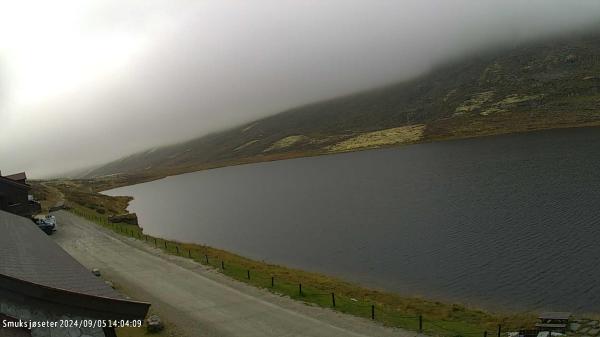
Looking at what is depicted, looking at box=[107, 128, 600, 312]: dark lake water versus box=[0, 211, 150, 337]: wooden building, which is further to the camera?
box=[107, 128, 600, 312]: dark lake water

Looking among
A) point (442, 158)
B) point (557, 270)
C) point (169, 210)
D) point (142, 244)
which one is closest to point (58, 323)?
point (557, 270)

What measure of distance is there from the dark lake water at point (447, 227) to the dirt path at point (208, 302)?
13939 millimetres

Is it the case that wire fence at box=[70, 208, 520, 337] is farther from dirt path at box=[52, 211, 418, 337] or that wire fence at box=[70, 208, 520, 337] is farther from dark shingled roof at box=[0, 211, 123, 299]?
dark shingled roof at box=[0, 211, 123, 299]

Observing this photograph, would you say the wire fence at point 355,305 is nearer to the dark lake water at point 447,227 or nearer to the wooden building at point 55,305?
the dark lake water at point 447,227

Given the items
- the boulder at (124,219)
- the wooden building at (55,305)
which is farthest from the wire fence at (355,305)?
the boulder at (124,219)

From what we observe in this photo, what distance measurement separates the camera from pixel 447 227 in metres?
62.2

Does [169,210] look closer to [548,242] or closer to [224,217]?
[224,217]

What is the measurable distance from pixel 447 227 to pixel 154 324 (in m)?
46.5

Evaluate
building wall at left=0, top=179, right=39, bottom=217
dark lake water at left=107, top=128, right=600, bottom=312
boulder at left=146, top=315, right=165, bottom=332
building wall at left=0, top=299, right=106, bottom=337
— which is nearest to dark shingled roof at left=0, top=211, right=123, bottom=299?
building wall at left=0, top=299, right=106, bottom=337

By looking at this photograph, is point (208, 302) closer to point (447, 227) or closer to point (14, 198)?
point (447, 227)

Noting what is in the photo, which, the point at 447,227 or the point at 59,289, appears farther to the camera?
the point at 447,227

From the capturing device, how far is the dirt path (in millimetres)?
29391

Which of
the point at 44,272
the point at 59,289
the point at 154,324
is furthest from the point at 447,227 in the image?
the point at 59,289

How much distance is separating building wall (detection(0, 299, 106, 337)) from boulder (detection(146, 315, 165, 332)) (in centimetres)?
1558
